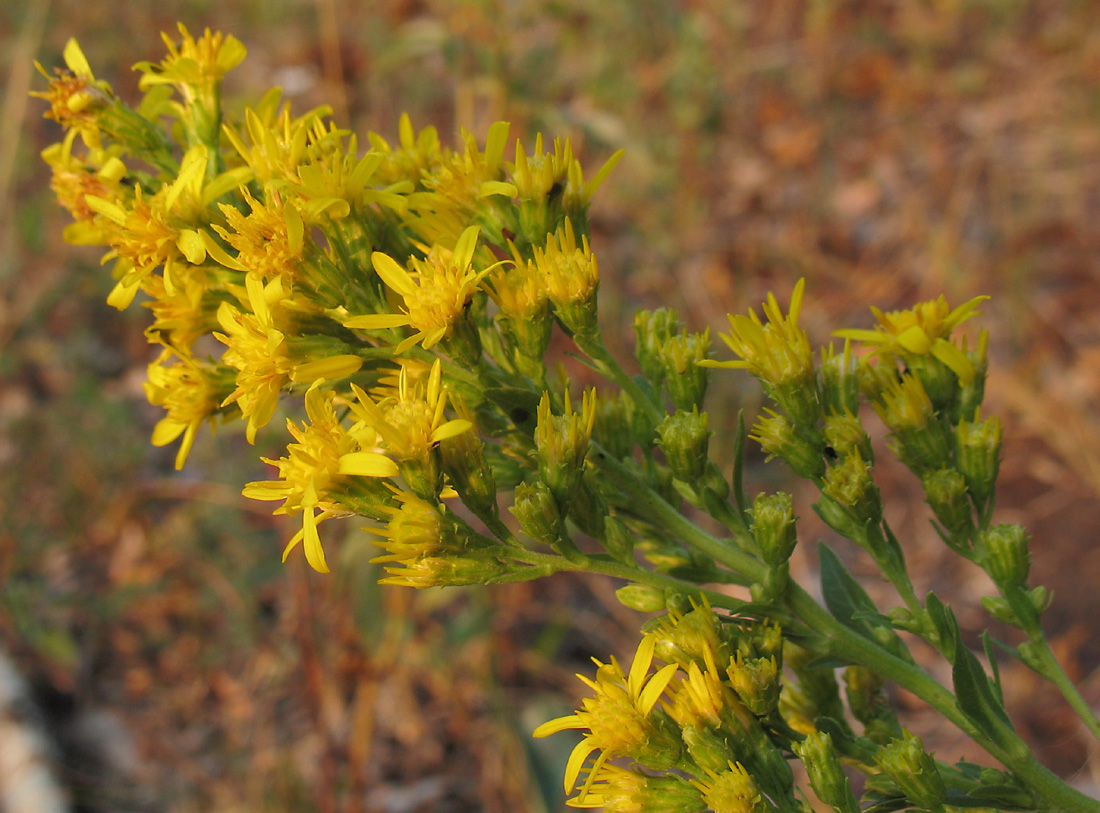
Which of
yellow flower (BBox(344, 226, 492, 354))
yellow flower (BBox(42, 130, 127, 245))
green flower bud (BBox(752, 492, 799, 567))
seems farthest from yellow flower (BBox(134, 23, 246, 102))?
green flower bud (BBox(752, 492, 799, 567))

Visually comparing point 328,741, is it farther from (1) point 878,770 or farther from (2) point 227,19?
(2) point 227,19

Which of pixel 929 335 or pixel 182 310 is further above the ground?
pixel 182 310

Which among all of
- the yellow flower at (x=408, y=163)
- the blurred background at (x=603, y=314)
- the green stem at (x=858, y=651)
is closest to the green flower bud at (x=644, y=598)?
the green stem at (x=858, y=651)

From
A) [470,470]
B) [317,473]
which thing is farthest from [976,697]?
[317,473]

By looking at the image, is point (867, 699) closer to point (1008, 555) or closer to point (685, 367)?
point (1008, 555)

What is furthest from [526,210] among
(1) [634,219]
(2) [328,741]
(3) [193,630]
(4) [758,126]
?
(4) [758,126]

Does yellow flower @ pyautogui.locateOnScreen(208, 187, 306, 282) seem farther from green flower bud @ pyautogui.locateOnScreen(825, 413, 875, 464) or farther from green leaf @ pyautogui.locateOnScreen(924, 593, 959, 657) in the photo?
green leaf @ pyautogui.locateOnScreen(924, 593, 959, 657)
